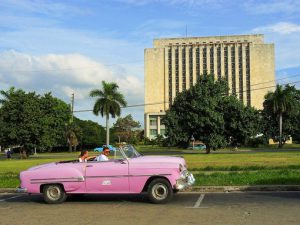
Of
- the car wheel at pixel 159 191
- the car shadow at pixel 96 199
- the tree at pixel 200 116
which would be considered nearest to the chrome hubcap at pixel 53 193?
the car shadow at pixel 96 199

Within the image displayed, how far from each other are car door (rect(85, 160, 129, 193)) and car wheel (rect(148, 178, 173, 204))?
68 cm

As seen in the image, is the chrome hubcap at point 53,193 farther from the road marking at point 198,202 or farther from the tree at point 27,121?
the tree at point 27,121

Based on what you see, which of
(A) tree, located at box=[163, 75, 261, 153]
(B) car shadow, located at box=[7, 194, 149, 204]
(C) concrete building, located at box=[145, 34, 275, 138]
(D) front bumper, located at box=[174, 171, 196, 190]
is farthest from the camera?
(C) concrete building, located at box=[145, 34, 275, 138]

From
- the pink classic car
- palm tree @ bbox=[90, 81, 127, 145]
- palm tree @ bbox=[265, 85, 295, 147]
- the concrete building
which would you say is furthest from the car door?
the concrete building

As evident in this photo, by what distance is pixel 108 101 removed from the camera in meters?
70.9

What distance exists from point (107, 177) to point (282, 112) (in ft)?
253

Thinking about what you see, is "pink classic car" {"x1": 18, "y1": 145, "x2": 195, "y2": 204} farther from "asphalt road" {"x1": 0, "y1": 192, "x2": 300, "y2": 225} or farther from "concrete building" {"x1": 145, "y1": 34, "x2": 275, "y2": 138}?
"concrete building" {"x1": 145, "y1": 34, "x2": 275, "y2": 138}

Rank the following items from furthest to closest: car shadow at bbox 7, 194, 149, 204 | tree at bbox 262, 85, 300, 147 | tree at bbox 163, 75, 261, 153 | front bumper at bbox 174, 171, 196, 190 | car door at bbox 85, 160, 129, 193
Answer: tree at bbox 262, 85, 300, 147 < tree at bbox 163, 75, 261, 153 < car shadow at bbox 7, 194, 149, 204 < car door at bbox 85, 160, 129, 193 < front bumper at bbox 174, 171, 196, 190

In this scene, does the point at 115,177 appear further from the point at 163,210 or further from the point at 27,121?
the point at 27,121

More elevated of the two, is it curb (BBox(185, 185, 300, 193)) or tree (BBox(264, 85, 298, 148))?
tree (BBox(264, 85, 298, 148))

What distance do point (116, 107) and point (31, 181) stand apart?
58808 mm

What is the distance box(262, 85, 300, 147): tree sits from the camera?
271 feet

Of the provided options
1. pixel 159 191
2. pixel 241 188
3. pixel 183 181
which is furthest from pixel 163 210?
pixel 241 188

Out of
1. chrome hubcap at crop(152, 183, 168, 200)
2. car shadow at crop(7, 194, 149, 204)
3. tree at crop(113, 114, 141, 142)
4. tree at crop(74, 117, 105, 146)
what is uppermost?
tree at crop(113, 114, 141, 142)
